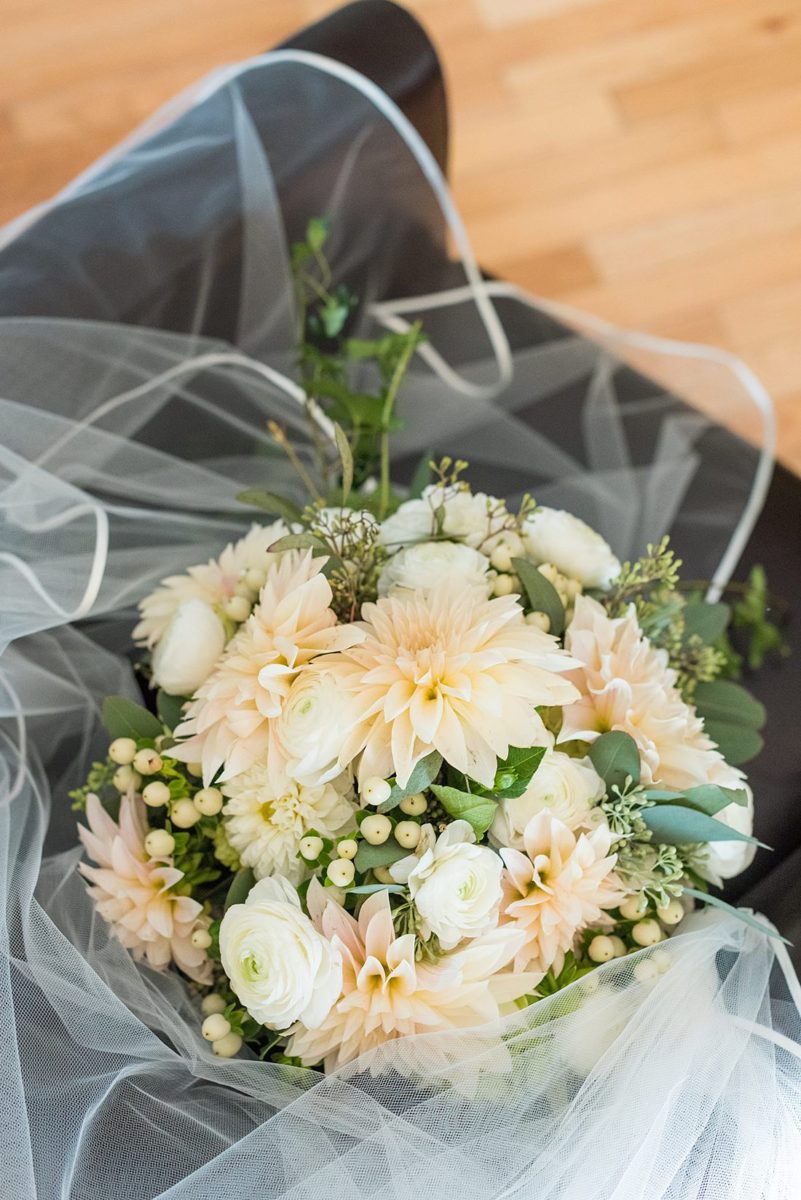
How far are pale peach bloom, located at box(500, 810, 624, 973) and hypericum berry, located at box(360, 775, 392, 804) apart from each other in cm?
8

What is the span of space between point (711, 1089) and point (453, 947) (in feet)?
0.55

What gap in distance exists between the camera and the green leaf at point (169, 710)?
0.70 metres

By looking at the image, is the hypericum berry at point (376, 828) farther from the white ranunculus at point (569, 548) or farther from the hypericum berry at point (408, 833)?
the white ranunculus at point (569, 548)

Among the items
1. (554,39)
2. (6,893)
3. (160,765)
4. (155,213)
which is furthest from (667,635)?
(554,39)

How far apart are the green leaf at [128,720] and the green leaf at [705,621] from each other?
400 mm

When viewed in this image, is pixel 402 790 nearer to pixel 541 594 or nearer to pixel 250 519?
pixel 541 594

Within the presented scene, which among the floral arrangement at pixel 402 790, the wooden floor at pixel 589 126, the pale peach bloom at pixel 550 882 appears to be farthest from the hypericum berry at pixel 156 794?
the wooden floor at pixel 589 126

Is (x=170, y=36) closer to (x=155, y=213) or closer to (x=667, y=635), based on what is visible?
(x=155, y=213)

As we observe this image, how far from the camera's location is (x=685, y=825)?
0.63m

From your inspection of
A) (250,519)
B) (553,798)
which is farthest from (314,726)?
(250,519)

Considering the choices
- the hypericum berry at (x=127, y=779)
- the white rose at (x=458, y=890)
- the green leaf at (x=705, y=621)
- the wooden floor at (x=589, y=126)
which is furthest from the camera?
the wooden floor at (x=589, y=126)

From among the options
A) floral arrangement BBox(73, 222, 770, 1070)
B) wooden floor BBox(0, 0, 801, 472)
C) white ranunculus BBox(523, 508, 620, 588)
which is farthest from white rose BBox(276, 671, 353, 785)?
wooden floor BBox(0, 0, 801, 472)

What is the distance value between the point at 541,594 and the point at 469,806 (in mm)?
157

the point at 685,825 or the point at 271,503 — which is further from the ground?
the point at 271,503
